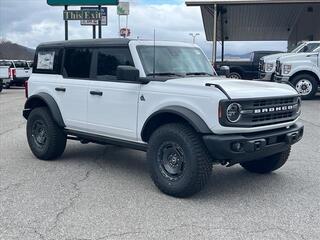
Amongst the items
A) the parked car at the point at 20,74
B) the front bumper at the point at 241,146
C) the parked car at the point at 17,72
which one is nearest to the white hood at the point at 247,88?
the front bumper at the point at 241,146

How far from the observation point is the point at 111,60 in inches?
264

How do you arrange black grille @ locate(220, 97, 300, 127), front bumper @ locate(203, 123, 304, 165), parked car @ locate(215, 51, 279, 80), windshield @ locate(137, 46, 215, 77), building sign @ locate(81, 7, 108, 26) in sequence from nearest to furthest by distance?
front bumper @ locate(203, 123, 304, 165) < black grille @ locate(220, 97, 300, 127) < windshield @ locate(137, 46, 215, 77) < building sign @ locate(81, 7, 108, 26) < parked car @ locate(215, 51, 279, 80)

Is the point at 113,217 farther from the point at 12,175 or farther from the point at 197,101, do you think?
the point at 12,175

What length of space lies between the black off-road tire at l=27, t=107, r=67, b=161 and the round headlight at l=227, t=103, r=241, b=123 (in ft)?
10.5

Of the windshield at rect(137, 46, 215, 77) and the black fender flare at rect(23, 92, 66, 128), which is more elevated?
the windshield at rect(137, 46, 215, 77)

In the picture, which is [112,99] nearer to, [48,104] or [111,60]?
[111,60]

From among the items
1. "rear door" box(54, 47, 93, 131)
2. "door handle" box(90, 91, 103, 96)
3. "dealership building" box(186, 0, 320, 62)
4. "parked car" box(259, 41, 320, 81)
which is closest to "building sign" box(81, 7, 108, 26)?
"dealership building" box(186, 0, 320, 62)

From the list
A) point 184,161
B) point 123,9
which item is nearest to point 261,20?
point 123,9

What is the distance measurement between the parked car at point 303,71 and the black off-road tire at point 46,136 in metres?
11.2

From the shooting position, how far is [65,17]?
17.8m

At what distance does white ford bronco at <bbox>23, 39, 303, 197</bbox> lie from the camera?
210 inches

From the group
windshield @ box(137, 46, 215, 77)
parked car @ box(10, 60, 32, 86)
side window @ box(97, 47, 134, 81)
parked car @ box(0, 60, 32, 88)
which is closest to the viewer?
windshield @ box(137, 46, 215, 77)

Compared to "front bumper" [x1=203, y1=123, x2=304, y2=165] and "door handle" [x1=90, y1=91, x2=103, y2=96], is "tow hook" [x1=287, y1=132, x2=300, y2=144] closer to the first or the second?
"front bumper" [x1=203, y1=123, x2=304, y2=165]

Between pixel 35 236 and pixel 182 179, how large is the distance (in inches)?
71.7
